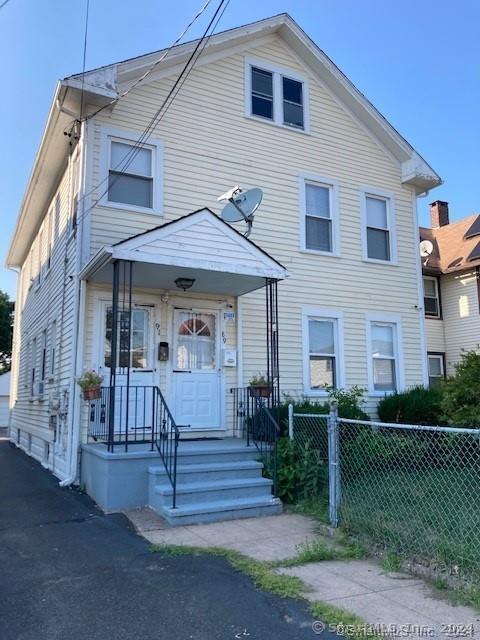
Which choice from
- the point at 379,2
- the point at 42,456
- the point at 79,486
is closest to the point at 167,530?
the point at 79,486

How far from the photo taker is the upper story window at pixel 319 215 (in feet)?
35.0

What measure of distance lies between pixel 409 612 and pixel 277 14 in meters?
10.7

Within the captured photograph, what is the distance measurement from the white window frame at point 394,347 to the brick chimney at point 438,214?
1280 centimetres

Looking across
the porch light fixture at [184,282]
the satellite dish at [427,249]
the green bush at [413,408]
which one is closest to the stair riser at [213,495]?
the porch light fixture at [184,282]

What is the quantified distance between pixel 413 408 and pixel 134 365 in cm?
526

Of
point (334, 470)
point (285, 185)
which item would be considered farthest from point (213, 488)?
point (285, 185)

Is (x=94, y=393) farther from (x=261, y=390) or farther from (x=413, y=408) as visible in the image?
(x=413, y=408)

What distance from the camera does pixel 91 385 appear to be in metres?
7.45

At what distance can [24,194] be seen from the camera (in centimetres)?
1262

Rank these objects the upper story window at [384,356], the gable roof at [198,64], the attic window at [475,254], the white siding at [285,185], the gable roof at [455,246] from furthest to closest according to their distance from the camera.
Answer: the gable roof at [455,246] → the attic window at [475,254] → the upper story window at [384,356] → the white siding at [285,185] → the gable roof at [198,64]

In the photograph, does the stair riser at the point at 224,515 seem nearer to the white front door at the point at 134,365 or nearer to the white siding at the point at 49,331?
the white front door at the point at 134,365

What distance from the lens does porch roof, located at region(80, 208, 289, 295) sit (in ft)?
23.4

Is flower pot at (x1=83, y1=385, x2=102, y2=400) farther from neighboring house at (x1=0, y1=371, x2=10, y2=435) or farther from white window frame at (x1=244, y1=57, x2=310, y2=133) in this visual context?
neighboring house at (x1=0, y1=371, x2=10, y2=435)

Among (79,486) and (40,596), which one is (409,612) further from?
(79,486)
